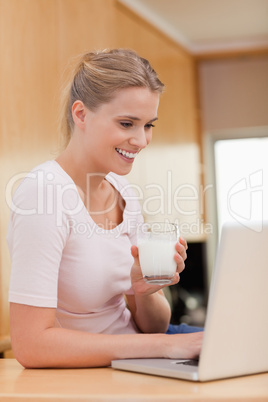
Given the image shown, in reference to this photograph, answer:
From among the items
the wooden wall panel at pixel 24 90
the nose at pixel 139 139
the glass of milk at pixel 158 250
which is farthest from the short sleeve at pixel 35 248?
the wooden wall panel at pixel 24 90

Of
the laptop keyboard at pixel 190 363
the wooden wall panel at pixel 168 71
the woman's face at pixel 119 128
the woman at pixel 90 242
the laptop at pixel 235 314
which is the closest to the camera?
the laptop at pixel 235 314

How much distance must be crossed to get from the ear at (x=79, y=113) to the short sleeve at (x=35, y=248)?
266 millimetres

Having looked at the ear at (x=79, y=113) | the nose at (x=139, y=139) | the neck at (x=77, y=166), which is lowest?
the neck at (x=77, y=166)

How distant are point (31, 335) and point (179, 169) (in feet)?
12.5

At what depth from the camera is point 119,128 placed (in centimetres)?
156

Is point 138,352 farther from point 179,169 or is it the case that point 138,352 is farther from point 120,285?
point 179,169

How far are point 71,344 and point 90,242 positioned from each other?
28 cm

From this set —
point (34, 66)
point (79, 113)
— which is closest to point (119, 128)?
point (79, 113)

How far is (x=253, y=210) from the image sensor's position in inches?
223

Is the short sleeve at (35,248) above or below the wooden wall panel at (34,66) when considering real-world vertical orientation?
below

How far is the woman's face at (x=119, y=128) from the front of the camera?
1.54 metres

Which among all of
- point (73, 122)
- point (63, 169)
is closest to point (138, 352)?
point (63, 169)

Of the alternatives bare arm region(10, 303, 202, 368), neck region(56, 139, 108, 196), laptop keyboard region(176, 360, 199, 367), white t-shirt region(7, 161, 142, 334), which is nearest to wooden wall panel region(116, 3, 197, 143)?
neck region(56, 139, 108, 196)

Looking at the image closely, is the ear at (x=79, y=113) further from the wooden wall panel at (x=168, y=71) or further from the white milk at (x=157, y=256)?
the wooden wall panel at (x=168, y=71)
